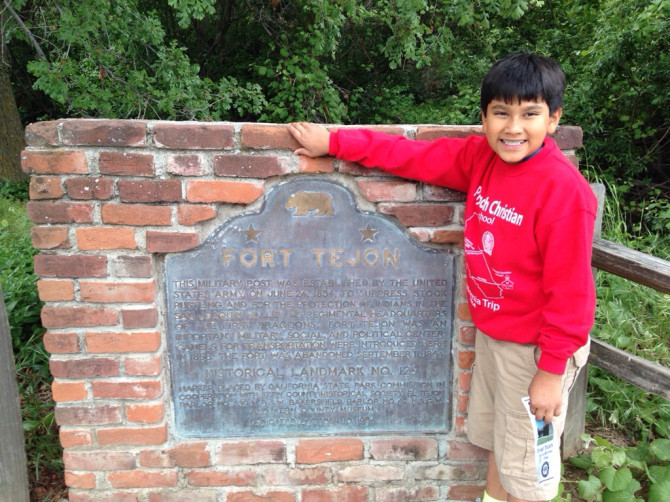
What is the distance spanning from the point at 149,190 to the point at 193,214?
0.17m

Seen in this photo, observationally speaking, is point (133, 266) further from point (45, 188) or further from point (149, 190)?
point (45, 188)

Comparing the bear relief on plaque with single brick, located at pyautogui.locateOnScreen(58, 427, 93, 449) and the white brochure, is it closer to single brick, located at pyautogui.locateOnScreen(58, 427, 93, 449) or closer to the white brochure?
single brick, located at pyautogui.locateOnScreen(58, 427, 93, 449)

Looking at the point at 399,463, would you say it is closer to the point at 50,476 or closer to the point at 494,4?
the point at 50,476

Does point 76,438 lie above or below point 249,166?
below

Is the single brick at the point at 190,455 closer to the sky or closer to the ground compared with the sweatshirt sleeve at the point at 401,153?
closer to the ground

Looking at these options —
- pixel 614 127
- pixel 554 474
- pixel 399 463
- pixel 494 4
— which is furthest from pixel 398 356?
pixel 614 127

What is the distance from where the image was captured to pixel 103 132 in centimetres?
188

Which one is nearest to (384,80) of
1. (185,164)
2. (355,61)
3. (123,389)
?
(355,61)

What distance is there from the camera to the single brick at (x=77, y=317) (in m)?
2.02

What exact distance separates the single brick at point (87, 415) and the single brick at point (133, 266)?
533 millimetres

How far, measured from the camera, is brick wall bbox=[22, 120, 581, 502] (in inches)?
75.1

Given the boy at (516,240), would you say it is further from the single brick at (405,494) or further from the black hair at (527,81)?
the single brick at (405,494)

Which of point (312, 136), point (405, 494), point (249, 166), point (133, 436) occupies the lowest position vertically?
point (405, 494)

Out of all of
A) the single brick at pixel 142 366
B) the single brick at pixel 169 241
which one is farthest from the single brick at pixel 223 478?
the single brick at pixel 169 241
